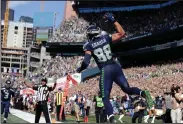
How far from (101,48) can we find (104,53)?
0.12 m

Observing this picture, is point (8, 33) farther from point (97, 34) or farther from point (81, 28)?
point (97, 34)

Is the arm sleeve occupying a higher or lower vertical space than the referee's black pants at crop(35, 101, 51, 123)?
higher

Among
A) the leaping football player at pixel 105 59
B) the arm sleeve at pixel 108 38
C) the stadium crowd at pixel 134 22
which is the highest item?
the stadium crowd at pixel 134 22

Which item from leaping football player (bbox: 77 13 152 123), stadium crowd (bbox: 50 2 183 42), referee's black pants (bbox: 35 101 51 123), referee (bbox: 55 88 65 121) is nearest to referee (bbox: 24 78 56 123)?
referee's black pants (bbox: 35 101 51 123)

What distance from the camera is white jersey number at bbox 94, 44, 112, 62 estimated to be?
7230mm

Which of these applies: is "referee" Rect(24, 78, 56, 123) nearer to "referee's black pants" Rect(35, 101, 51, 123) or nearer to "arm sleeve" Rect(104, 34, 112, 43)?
"referee's black pants" Rect(35, 101, 51, 123)

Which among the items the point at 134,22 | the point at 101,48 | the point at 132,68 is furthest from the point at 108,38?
the point at 134,22

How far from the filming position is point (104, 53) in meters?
7.26

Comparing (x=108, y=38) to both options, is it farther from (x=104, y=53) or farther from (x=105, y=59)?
(x=105, y=59)

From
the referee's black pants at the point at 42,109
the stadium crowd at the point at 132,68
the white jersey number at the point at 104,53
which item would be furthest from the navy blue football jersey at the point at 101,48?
the stadium crowd at the point at 132,68

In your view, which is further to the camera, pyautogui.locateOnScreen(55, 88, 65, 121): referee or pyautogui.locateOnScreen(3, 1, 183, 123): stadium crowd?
pyautogui.locateOnScreen(3, 1, 183, 123): stadium crowd

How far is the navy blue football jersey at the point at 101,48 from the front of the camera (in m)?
7.21

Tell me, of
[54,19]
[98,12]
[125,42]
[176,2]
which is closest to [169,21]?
[176,2]

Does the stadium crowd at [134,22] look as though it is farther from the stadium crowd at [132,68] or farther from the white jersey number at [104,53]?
the white jersey number at [104,53]
